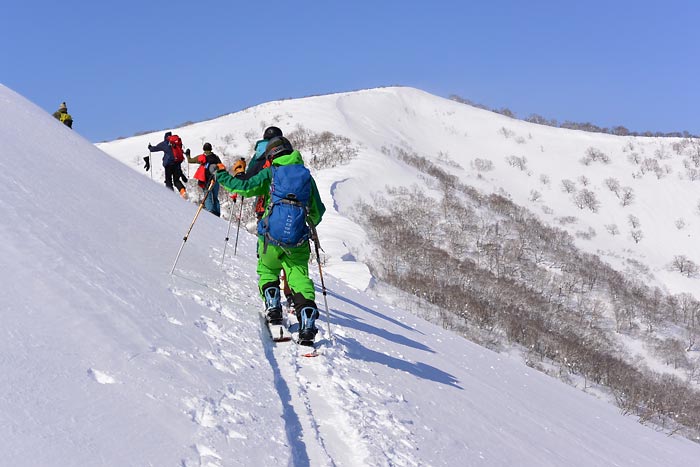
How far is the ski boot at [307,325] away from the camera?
561 cm

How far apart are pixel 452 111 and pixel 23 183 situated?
280 ft

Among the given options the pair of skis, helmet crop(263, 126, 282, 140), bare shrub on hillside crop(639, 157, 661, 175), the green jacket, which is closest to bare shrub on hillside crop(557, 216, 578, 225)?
bare shrub on hillside crop(639, 157, 661, 175)

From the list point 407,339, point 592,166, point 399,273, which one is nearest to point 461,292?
point 399,273

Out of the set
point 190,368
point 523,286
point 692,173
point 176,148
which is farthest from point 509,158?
point 190,368

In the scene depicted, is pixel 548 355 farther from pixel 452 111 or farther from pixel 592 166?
pixel 452 111

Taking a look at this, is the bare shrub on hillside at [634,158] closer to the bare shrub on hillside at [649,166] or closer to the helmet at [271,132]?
the bare shrub on hillside at [649,166]

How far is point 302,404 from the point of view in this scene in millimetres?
4379

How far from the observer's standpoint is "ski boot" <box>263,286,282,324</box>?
19.4 ft

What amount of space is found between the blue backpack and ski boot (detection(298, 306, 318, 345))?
72 centimetres

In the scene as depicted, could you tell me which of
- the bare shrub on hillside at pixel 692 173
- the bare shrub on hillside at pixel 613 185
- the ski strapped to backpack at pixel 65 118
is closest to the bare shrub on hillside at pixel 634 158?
the bare shrub on hillside at pixel 692 173

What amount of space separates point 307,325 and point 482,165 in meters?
66.4

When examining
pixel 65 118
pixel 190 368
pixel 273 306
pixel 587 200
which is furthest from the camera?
pixel 587 200

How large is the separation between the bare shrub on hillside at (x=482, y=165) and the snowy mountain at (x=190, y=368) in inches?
2338

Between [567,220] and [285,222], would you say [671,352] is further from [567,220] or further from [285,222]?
[285,222]
